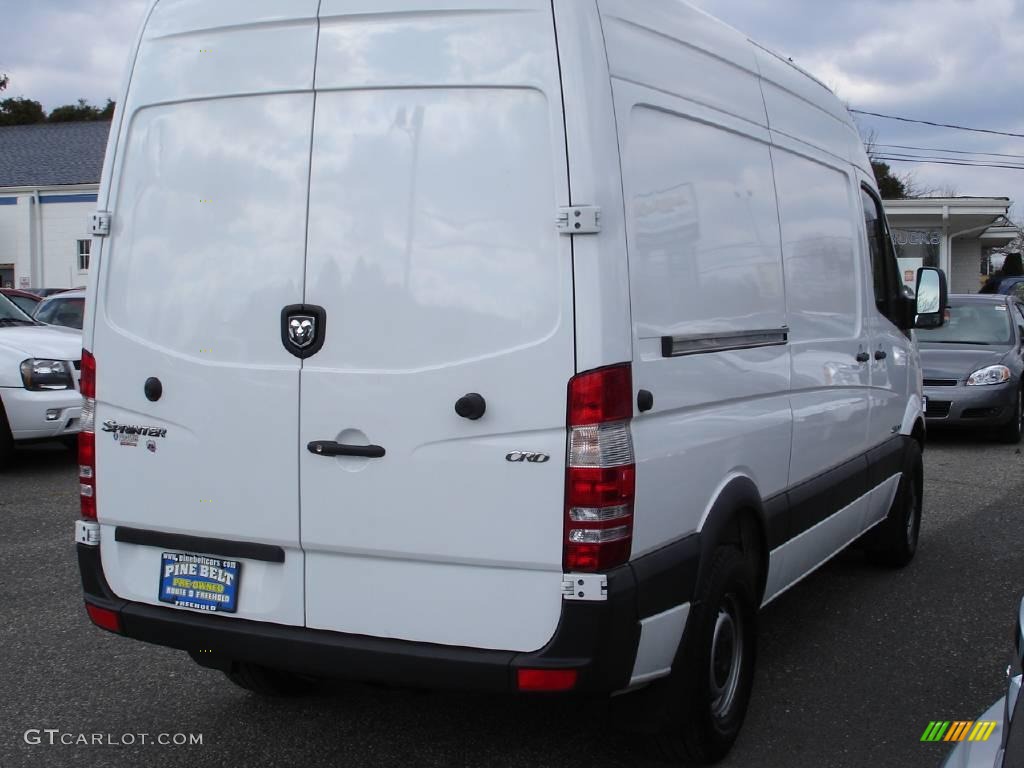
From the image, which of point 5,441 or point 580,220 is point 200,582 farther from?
point 5,441

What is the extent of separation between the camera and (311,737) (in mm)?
4137

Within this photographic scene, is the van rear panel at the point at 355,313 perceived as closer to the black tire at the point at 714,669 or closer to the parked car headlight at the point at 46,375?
the black tire at the point at 714,669

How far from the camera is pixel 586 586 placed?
310 cm

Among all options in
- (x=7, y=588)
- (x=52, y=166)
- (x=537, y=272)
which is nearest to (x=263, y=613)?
(x=537, y=272)

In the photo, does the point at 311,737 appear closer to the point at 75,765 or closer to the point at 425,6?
the point at 75,765

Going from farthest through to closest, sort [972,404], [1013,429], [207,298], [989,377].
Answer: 1. [1013,429]
2. [989,377]
3. [972,404]
4. [207,298]

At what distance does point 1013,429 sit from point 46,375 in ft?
31.7

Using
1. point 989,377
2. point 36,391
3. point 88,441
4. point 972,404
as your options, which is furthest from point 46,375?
point 989,377

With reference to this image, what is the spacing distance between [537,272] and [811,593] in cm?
372

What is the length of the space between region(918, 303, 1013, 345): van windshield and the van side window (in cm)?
670

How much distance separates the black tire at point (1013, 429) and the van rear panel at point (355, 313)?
10.2 meters

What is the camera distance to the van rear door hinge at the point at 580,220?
309 cm

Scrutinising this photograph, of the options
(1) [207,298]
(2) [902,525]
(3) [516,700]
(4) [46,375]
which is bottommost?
(3) [516,700]

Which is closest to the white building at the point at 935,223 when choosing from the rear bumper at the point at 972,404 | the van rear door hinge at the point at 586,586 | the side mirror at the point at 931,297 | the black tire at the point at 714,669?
the rear bumper at the point at 972,404
